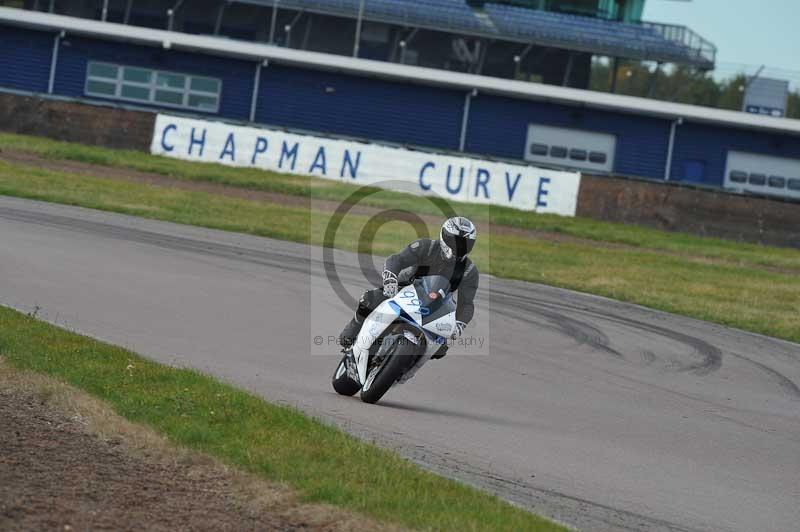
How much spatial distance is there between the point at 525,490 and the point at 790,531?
162 centimetres

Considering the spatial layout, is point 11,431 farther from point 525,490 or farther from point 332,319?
point 332,319

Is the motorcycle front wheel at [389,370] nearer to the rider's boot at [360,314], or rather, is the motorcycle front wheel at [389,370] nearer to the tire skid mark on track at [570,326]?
the rider's boot at [360,314]

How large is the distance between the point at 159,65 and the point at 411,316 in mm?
36167

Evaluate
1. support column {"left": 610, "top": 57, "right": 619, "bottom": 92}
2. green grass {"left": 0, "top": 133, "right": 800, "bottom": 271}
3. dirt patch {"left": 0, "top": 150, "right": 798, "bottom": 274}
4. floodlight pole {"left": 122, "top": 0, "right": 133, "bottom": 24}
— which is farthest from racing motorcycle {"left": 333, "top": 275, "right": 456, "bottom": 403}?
floodlight pole {"left": 122, "top": 0, "right": 133, "bottom": 24}

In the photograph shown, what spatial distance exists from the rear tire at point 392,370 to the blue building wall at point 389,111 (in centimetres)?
3383

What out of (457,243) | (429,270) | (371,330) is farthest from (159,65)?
(457,243)

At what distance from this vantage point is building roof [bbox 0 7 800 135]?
42.6 metres

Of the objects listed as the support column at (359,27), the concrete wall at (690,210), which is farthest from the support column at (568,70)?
the concrete wall at (690,210)

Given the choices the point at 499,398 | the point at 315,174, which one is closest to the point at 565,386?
the point at 499,398

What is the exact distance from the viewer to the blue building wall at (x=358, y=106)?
43.2 m

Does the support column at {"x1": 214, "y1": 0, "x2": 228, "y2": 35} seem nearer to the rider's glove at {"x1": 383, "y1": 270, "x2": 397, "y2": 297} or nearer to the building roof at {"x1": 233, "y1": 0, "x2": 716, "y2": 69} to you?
the building roof at {"x1": 233, "y1": 0, "x2": 716, "y2": 69}

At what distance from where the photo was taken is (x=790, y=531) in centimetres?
735

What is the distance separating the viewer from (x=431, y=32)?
5172cm

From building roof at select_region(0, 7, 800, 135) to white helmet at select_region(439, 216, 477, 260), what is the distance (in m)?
33.7
